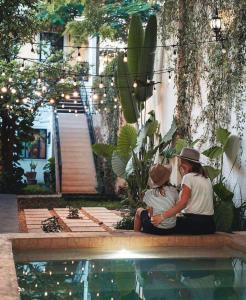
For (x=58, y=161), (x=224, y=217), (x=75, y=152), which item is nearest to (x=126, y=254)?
(x=224, y=217)

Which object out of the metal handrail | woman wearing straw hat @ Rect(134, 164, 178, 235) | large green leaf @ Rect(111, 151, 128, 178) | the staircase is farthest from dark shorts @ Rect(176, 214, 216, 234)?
the metal handrail

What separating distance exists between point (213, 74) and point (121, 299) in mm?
6636

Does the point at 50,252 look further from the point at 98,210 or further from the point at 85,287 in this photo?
the point at 98,210

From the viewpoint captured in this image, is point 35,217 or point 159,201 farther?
point 35,217

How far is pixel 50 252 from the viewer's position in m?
5.35

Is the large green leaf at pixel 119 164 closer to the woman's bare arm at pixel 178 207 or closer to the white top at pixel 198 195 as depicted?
the white top at pixel 198 195

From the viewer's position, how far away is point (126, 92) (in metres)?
11.7

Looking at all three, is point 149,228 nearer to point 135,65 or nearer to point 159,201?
point 159,201

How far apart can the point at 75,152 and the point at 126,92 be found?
7088 mm

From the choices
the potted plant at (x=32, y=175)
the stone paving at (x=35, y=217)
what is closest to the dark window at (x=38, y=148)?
the potted plant at (x=32, y=175)

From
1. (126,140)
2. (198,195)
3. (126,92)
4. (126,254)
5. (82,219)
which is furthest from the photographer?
(126,92)

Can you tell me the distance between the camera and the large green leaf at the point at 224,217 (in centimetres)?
681

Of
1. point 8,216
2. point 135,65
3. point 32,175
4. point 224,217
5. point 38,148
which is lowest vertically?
point 32,175

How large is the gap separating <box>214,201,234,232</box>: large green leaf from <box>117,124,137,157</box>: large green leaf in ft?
10.4
